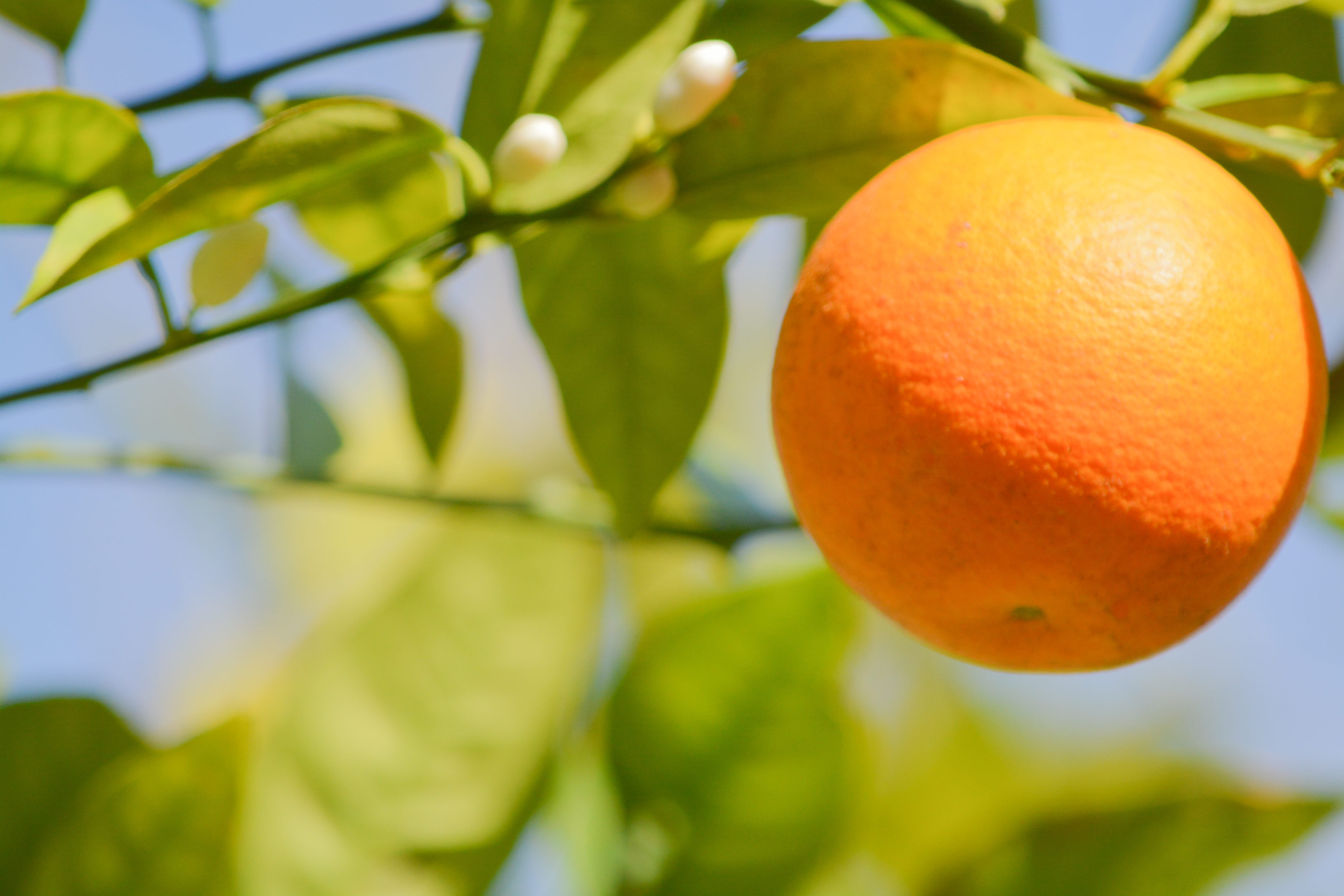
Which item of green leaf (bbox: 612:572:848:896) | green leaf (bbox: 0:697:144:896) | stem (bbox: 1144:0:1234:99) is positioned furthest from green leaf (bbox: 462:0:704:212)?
green leaf (bbox: 0:697:144:896)

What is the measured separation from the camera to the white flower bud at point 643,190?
614mm

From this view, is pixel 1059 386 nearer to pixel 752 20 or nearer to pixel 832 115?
pixel 832 115

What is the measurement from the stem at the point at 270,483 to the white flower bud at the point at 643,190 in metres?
0.33

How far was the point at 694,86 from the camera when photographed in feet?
1.89

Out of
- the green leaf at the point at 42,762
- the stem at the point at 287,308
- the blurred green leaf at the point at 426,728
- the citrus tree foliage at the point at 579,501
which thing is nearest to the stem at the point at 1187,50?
the citrus tree foliage at the point at 579,501

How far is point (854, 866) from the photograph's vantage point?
97 cm

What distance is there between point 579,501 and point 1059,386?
20.4 inches

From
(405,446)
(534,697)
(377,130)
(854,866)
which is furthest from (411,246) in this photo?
(405,446)

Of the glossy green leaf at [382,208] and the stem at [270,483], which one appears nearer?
the glossy green leaf at [382,208]

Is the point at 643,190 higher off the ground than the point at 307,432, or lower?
higher

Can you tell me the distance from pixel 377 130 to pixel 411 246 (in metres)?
0.08

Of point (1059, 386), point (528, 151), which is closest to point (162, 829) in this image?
point (528, 151)

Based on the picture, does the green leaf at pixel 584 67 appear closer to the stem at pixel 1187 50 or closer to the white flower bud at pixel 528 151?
the white flower bud at pixel 528 151

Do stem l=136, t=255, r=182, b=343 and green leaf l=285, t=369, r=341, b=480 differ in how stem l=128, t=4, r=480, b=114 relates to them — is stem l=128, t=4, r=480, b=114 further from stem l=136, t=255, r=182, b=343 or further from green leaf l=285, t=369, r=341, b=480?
green leaf l=285, t=369, r=341, b=480
